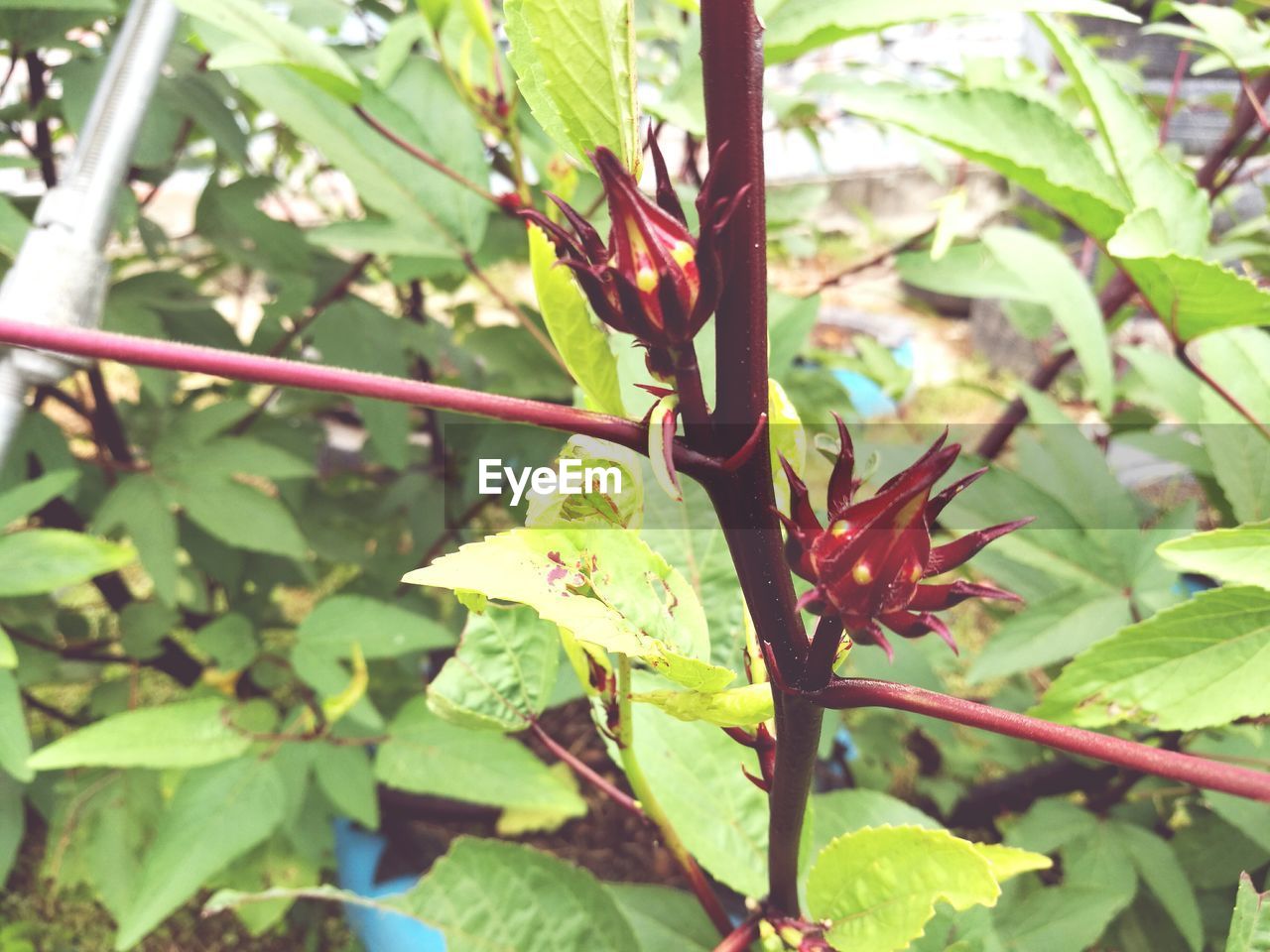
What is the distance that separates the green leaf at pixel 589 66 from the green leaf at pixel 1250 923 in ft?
0.74

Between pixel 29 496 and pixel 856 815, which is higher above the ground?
pixel 29 496

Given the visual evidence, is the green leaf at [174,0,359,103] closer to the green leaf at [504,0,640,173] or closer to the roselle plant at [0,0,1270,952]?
the roselle plant at [0,0,1270,952]

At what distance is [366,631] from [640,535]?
14.1 inches

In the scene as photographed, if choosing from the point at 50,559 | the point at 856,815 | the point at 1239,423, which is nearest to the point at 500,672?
the point at 856,815

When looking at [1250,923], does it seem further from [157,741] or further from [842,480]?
[157,741]

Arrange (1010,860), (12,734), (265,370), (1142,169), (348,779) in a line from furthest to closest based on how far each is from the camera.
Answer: (348,779) → (12,734) → (1142,169) → (1010,860) → (265,370)

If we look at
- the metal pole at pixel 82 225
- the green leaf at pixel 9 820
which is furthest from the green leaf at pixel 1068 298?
the green leaf at pixel 9 820

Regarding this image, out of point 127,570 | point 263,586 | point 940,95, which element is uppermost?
point 940,95

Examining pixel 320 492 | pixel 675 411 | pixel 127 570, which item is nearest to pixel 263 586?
pixel 320 492

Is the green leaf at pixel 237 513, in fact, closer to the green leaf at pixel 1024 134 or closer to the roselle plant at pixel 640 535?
the roselle plant at pixel 640 535

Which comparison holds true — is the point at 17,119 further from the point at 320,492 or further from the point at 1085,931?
the point at 1085,931

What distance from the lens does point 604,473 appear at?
0.64ft

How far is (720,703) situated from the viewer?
19 cm

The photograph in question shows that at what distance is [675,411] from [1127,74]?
854 mm
